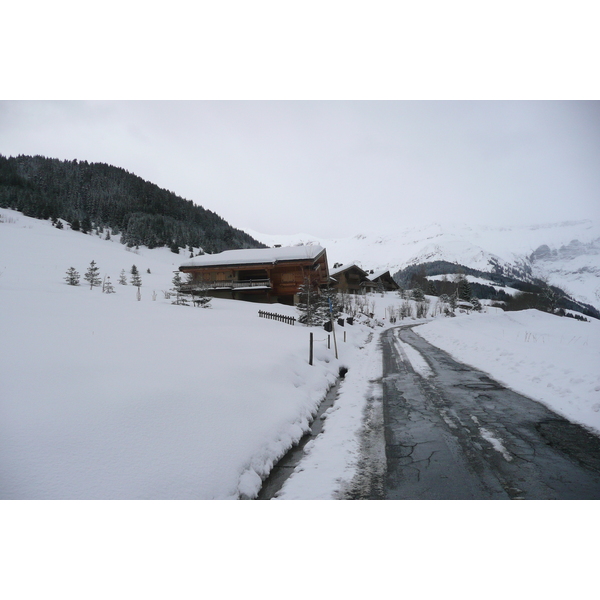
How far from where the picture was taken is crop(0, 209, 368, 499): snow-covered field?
3.41m

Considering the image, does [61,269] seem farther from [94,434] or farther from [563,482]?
[563,482]

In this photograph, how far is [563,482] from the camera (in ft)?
12.3

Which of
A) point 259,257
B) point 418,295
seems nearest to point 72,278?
point 259,257

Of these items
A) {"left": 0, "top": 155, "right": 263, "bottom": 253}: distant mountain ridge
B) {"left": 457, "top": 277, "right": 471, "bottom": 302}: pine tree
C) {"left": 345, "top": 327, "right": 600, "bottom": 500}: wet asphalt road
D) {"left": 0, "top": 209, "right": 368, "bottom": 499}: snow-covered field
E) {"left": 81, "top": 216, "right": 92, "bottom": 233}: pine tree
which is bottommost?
{"left": 345, "top": 327, "right": 600, "bottom": 500}: wet asphalt road

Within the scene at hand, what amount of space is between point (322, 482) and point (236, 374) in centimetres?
353

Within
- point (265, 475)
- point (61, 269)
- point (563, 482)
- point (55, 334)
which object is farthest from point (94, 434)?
point (61, 269)

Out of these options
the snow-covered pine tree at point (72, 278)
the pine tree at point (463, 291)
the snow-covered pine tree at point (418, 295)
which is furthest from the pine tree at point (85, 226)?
the pine tree at point (463, 291)

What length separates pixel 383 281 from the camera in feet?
252

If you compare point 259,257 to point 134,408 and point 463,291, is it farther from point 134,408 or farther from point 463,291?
point 463,291

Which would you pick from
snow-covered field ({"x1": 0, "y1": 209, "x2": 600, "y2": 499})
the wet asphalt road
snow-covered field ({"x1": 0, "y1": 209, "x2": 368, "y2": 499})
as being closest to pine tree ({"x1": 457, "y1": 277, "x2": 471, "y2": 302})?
snow-covered field ({"x1": 0, "y1": 209, "x2": 600, "y2": 499})

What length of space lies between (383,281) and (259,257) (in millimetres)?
50239

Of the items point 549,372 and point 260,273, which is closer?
point 549,372

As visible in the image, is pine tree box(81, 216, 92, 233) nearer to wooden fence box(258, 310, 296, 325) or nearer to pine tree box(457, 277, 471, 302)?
wooden fence box(258, 310, 296, 325)

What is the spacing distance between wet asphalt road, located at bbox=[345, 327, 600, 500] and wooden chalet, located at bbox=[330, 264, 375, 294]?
165 ft
